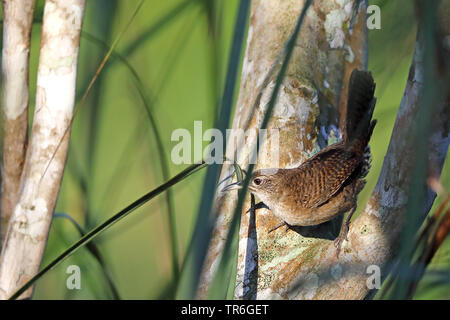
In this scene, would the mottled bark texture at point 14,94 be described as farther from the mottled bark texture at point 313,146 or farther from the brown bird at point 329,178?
the brown bird at point 329,178

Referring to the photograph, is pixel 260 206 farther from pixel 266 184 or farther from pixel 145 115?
pixel 145 115

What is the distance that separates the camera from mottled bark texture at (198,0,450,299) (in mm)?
1213

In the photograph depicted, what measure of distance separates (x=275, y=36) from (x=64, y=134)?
73cm

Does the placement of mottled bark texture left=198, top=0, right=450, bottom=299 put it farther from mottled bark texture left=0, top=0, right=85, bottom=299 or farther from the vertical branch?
mottled bark texture left=0, top=0, right=85, bottom=299

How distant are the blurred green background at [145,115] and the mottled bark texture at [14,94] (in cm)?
11

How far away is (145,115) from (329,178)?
723 millimetres

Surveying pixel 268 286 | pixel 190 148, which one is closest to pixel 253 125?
pixel 268 286

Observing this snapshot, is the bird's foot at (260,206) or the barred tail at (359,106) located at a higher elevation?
the barred tail at (359,106)

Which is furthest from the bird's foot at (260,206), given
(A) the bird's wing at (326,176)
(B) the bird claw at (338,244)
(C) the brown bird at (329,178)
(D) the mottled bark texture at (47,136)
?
(D) the mottled bark texture at (47,136)

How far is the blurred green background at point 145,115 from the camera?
107cm

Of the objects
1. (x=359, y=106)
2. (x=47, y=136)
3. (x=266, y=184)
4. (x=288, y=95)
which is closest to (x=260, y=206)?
(x=266, y=184)

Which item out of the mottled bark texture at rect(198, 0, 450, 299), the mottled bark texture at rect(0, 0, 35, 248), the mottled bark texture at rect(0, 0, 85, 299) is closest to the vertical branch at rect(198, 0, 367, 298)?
the mottled bark texture at rect(198, 0, 450, 299)

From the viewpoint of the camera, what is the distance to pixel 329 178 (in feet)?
5.94
